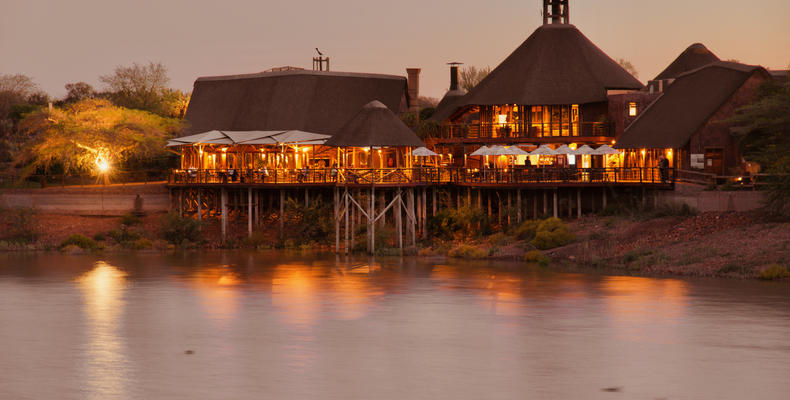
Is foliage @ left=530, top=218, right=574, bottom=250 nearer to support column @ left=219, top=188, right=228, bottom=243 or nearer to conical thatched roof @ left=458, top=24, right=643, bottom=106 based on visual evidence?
conical thatched roof @ left=458, top=24, right=643, bottom=106

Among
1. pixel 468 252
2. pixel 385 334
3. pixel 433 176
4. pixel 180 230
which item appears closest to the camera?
pixel 385 334

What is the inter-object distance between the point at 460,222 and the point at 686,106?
1347 cm

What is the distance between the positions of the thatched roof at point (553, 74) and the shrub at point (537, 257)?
14.8 m

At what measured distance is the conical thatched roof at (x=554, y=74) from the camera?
6172cm

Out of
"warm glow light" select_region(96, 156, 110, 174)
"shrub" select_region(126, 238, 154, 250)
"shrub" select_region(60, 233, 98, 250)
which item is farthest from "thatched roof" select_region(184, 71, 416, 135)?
"shrub" select_region(60, 233, 98, 250)

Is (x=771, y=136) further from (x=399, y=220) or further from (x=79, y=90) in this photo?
(x=79, y=90)

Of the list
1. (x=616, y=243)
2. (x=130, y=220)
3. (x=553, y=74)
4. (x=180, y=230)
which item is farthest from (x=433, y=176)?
(x=130, y=220)

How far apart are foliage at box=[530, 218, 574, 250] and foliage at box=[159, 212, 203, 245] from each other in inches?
699

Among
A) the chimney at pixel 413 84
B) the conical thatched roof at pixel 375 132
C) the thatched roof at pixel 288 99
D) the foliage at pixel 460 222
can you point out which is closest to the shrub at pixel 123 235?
the conical thatched roof at pixel 375 132

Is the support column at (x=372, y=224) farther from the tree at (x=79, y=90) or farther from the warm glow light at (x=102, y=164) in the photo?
the tree at (x=79, y=90)

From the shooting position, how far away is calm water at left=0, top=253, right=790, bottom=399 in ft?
83.4

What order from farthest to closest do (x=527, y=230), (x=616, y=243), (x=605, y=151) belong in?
(x=605, y=151) < (x=527, y=230) < (x=616, y=243)

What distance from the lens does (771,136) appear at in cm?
5116

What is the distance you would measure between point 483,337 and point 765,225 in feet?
62.7
